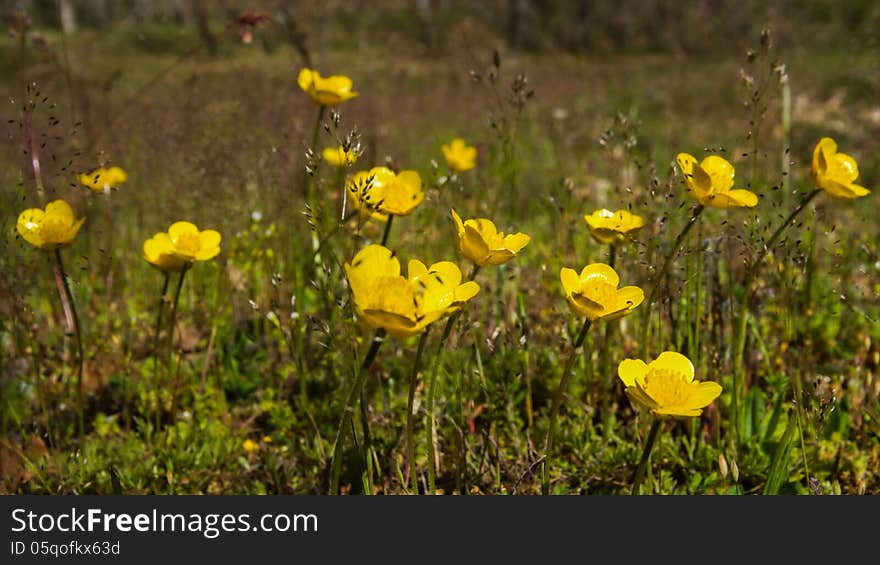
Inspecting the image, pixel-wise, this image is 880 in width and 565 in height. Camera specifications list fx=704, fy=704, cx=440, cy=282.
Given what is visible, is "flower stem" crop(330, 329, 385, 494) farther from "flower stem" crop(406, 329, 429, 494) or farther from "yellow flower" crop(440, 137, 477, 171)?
"yellow flower" crop(440, 137, 477, 171)

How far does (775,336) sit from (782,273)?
27.7 inches

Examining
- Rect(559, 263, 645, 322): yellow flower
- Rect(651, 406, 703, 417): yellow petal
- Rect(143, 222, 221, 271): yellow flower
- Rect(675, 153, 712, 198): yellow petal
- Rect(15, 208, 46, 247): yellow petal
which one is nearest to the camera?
Rect(651, 406, 703, 417): yellow petal

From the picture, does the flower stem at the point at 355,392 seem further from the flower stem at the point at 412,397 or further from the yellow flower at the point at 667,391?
the yellow flower at the point at 667,391

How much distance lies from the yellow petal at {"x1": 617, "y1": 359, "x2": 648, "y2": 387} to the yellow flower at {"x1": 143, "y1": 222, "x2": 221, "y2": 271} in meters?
1.00

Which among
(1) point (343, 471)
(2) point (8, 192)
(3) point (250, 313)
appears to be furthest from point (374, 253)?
(2) point (8, 192)

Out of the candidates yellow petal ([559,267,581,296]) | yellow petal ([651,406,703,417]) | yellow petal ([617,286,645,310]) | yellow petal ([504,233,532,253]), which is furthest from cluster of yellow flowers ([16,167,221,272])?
yellow petal ([651,406,703,417])

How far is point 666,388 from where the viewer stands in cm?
124

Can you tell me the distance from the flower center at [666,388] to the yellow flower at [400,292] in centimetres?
36

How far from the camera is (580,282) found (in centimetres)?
142

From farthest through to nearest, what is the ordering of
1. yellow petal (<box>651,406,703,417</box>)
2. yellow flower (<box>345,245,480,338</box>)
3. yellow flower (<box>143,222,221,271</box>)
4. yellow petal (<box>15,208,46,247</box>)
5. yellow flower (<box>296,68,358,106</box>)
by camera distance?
yellow flower (<box>296,68,358,106</box>)
yellow flower (<box>143,222,221,271</box>)
yellow petal (<box>15,208,46,247</box>)
yellow petal (<box>651,406,703,417</box>)
yellow flower (<box>345,245,480,338</box>)

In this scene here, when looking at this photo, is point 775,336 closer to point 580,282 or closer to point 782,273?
point 782,273

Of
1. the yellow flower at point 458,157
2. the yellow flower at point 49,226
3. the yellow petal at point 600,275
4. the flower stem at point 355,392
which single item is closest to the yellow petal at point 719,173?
the yellow petal at point 600,275

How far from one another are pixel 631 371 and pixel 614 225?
401mm

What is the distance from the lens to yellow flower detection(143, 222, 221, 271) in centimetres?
172
